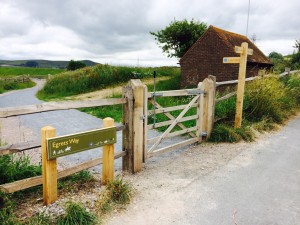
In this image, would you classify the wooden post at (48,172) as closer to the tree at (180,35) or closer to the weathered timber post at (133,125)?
the weathered timber post at (133,125)

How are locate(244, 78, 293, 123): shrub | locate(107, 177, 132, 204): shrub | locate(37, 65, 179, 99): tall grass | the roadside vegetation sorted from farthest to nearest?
locate(37, 65, 179, 99): tall grass < locate(244, 78, 293, 123): shrub < locate(107, 177, 132, 204): shrub < the roadside vegetation

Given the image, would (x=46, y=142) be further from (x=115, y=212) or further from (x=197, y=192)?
(x=197, y=192)

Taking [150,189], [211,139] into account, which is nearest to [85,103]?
[150,189]

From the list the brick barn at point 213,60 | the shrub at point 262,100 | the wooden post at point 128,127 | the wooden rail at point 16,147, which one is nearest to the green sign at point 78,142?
the wooden rail at point 16,147

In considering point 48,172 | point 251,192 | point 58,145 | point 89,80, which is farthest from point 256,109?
point 89,80

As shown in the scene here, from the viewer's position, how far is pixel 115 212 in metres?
3.38

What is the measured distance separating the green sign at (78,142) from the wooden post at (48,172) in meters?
0.08

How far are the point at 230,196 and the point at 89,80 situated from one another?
1836 centimetres

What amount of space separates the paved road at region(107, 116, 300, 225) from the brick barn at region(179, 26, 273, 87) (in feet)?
33.7

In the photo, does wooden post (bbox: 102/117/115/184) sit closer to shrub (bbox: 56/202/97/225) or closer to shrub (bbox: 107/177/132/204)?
shrub (bbox: 107/177/132/204)

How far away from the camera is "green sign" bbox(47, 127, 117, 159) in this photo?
3.14 meters

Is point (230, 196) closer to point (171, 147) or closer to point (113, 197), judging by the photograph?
point (113, 197)

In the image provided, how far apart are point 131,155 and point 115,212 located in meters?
1.33

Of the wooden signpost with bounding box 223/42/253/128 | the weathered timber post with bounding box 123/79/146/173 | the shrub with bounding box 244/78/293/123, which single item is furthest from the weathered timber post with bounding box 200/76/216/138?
the weathered timber post with bounding box 123/79/146/173
